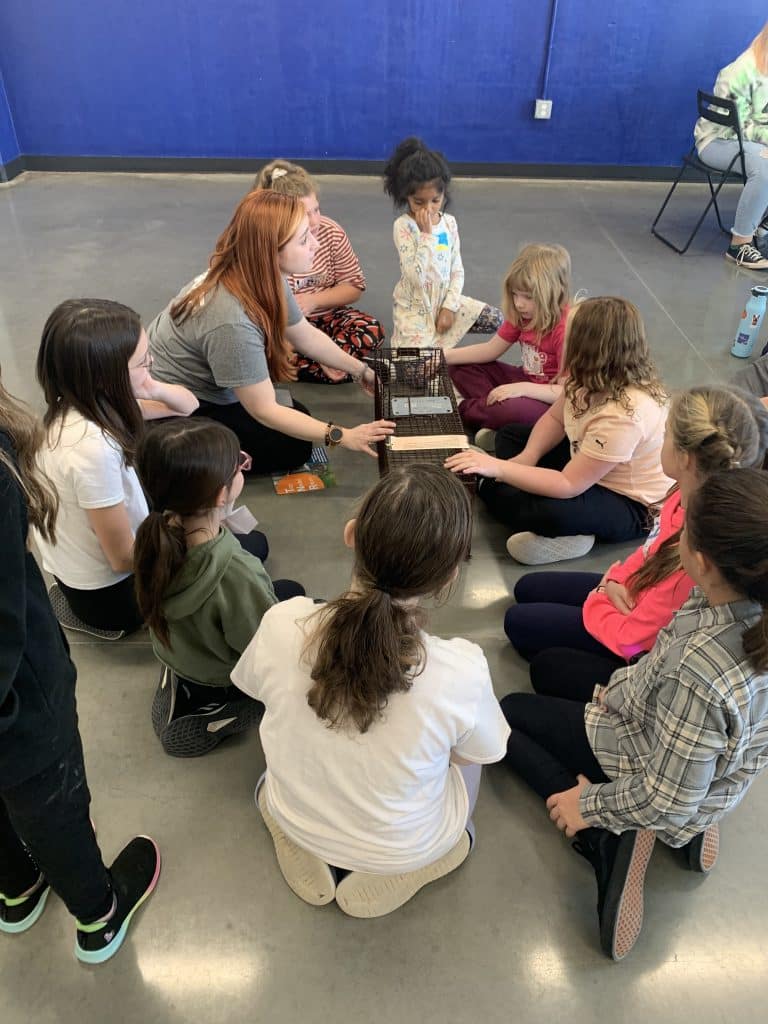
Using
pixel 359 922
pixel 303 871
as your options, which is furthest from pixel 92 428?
pixel 359 922

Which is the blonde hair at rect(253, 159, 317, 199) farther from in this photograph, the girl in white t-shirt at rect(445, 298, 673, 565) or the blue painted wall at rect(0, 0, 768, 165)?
the blue painted wall at rect(0, 0, 768, 165)

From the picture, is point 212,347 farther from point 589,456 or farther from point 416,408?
point 589,456

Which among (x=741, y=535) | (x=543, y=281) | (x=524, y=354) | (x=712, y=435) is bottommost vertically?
(x=524, y=354)

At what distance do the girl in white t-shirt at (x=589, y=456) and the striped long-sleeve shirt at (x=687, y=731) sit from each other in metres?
0.76

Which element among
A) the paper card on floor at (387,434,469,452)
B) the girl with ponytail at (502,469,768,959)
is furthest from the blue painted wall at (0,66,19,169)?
the girl with ponytail at (502,469,768,959)

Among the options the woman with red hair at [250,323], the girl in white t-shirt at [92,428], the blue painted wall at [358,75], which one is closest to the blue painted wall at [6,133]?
the blue painted wall at [358,75]

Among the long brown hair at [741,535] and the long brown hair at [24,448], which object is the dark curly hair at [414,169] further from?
the long brown hair at [24,448]

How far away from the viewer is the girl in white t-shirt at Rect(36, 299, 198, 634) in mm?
1557

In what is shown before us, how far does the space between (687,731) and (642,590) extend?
48 cm

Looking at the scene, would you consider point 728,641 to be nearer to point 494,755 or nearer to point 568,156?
point 494,755

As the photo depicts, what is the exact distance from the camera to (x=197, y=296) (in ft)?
7.06

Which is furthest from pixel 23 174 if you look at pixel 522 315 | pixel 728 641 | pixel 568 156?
pixel 728 641

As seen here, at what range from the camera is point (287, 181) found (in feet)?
8.83

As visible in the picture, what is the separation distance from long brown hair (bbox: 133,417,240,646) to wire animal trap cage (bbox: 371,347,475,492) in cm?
57
